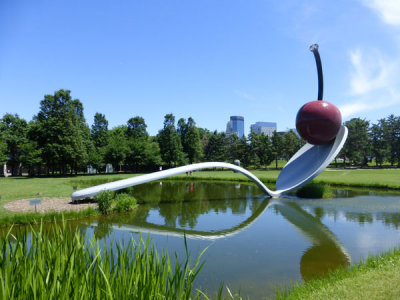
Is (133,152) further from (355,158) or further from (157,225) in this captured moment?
(355,158)

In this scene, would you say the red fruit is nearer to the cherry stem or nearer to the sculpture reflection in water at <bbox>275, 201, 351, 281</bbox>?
the cherry stem

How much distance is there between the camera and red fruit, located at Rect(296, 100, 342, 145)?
514 inches

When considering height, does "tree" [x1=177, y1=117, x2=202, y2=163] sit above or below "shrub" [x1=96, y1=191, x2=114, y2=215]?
above

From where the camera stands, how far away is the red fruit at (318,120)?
13047 millimetres

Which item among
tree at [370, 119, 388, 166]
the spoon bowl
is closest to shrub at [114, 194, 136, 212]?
the spoon bowl

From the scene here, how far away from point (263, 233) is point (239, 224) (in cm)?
136

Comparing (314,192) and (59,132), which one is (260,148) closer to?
(59,132)

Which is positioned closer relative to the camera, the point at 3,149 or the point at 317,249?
the point at 317,249

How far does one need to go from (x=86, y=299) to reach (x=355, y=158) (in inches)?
2133

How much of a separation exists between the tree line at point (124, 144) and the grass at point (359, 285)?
35772 mm

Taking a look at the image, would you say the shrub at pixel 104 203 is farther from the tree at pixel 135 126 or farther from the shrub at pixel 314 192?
the tree at pixel 135 126

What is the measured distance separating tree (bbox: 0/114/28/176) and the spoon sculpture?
1425 inches

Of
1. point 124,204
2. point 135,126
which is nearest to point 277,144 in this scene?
point 135,126

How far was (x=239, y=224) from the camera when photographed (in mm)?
9172
